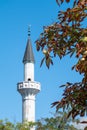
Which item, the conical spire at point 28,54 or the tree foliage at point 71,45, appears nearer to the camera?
the tree foliage at point 71,45

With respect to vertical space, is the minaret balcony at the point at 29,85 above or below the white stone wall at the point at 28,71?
below

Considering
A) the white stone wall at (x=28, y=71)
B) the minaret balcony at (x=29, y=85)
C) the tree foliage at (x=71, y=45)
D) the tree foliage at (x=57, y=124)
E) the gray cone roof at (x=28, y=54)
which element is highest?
the gray cone roof at (x=28, y=54)

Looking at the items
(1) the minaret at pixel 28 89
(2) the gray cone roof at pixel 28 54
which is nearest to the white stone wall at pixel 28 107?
(1) the minaret at pixel 28 89

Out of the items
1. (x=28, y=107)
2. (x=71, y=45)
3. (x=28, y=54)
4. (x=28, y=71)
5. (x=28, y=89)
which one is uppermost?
(x=28, y=54)

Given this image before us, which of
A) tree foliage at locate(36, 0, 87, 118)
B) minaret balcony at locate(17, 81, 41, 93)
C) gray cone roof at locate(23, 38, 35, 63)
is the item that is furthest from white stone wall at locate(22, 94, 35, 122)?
tree foliage at locate(36, 0, 87, 118)

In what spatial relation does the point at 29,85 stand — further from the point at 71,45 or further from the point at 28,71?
the point at 71,45

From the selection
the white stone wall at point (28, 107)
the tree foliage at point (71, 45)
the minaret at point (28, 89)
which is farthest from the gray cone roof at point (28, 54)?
the tree foliage at point (71, 45)

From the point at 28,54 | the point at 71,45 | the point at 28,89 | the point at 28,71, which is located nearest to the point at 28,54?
the point at 28,54

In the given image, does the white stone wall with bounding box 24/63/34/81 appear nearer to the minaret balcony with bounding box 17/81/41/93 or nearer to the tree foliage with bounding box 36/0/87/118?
the minaret balcony with bounding box 17/81/41/93

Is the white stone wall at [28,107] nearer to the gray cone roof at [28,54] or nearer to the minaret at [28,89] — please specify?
the minaret at [28,89]

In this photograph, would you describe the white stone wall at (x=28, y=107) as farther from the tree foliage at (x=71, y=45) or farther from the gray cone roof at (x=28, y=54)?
the tree foliage at (x=71, y=45)

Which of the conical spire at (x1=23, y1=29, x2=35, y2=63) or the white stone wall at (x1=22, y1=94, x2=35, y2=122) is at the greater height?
the conical spire at (x1=23, y1=29, x2=35, y2=63)

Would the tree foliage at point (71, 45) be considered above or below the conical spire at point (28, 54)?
below

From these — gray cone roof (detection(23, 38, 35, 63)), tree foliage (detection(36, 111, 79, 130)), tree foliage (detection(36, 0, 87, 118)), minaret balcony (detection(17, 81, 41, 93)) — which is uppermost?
gray cone roof (detection(23, 38, 35, 63))
